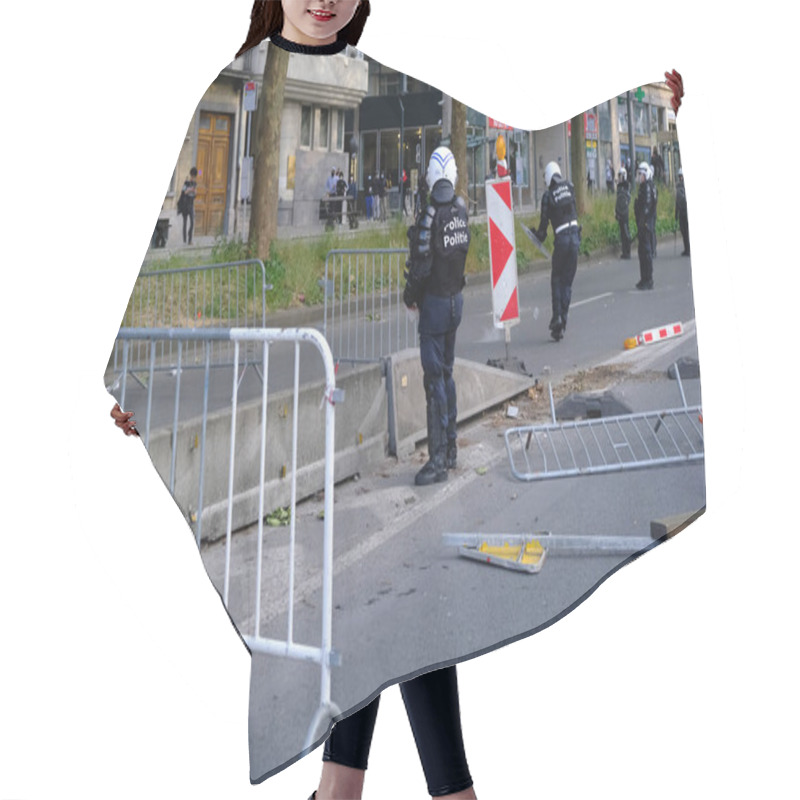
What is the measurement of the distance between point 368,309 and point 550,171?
1.88 ft

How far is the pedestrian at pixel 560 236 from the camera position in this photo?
11.8 ft

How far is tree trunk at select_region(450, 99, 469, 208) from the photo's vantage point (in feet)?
11.5

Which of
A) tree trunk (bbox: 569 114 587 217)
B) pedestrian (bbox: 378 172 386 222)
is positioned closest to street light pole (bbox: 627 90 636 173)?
tree trunk (bbox: 569 114 587 217)

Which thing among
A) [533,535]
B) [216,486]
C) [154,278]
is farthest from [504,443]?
[154,278]

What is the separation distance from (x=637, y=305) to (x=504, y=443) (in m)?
0.48

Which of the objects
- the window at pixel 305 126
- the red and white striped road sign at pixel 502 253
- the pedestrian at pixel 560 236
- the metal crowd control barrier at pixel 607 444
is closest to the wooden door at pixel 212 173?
the window at pixel 305 126

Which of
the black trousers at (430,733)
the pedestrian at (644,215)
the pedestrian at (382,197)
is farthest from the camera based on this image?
the black trousers at (430,733)

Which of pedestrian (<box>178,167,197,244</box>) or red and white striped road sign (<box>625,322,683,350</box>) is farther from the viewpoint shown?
red and white striped road sign (<box>625,322,683,350</box>)

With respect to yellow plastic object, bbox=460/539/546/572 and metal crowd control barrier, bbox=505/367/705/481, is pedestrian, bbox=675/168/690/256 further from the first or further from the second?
yellow plastic object, bbox=460/539/546/572

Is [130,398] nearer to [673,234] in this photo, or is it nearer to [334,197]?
[334,197]

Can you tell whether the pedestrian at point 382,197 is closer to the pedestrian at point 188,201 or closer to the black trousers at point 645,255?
the pedestrian at point 188,201

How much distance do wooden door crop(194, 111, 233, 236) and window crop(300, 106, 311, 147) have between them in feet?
0.58

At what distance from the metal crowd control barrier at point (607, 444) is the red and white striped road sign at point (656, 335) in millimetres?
133

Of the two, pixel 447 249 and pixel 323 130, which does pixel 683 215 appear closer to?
pixel 447 249
